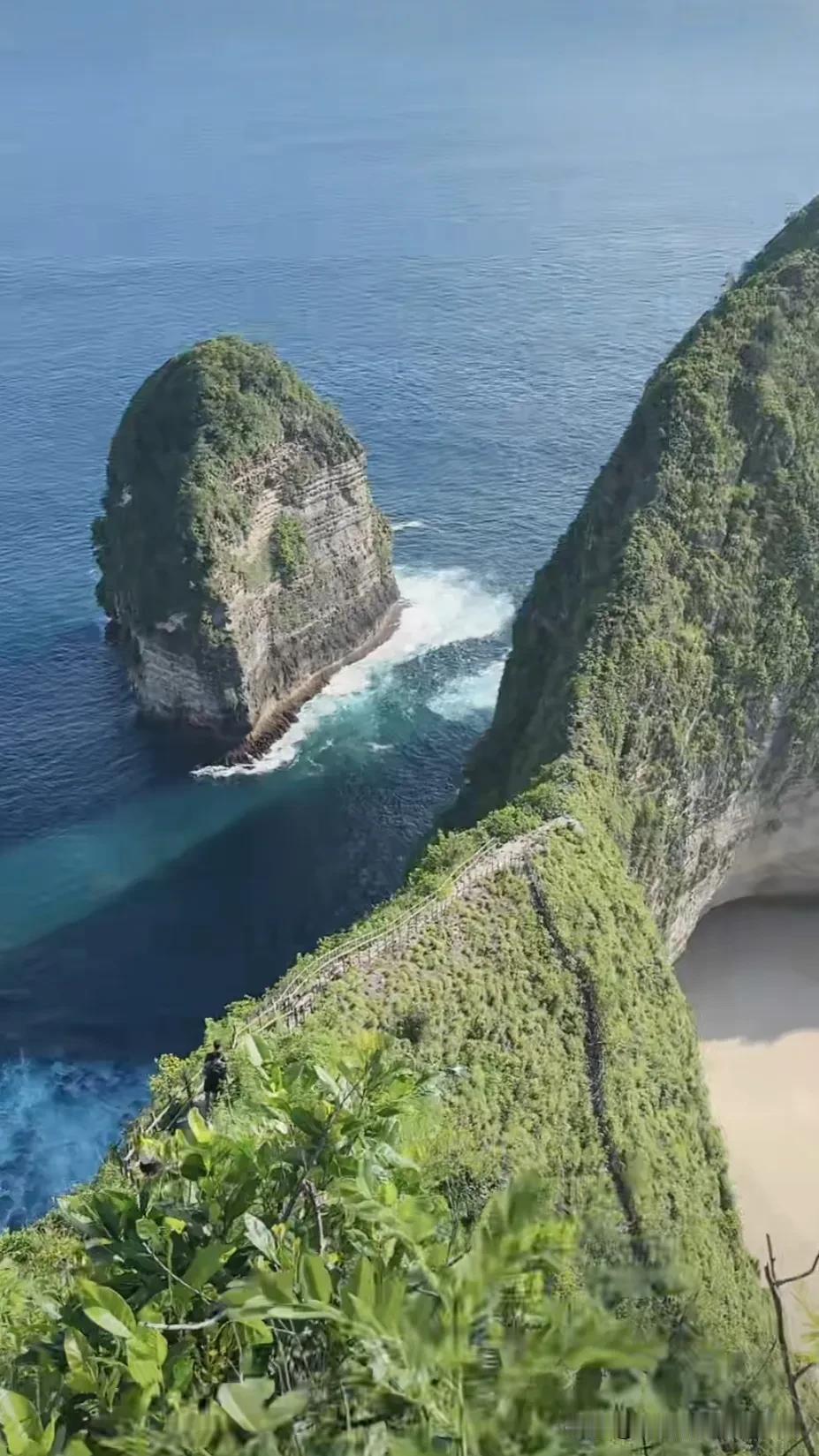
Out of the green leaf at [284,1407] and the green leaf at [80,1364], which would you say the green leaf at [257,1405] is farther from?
the green leaf at [80,1364]

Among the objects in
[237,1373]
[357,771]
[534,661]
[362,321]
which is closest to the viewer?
[237,1373]

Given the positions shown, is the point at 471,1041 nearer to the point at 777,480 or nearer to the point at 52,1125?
the point at 52,1125

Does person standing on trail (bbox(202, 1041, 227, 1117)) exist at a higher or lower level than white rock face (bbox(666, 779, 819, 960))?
lower

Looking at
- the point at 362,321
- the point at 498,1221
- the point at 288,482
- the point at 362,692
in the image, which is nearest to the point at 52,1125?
the point at 362,692

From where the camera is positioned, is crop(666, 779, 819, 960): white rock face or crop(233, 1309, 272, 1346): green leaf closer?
crop(233, 1309, 272, 1346): green leaf

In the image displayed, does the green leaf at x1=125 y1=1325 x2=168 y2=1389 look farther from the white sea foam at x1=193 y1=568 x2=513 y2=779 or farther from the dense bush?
the white sea foam at x1=193 y1=568 x2=513 y2=779

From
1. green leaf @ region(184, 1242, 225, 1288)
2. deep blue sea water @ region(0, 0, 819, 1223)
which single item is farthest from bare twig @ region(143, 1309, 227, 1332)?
deep blue sea water @ region(0, 0, 819, 1223)
